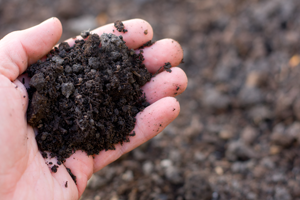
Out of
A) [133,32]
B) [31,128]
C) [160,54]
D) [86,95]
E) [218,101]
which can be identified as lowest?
[218,101]

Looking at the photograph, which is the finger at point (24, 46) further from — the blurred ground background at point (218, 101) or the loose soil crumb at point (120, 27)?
the blurred ground background at point (218, 101)

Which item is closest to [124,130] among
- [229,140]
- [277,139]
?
[229,140]

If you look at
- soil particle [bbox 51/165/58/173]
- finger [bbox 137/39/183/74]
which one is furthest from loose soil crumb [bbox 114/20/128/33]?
soil particle [bbox 51/165/58/173]

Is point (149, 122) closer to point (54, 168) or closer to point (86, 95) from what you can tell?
point (86, 95)

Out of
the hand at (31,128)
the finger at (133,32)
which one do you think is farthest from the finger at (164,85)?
the finger at (133,32)

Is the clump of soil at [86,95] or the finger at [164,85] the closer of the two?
the clump of soil at [86,95]

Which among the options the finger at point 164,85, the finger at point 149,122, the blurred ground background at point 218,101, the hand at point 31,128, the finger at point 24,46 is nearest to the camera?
the hand at point 31,128

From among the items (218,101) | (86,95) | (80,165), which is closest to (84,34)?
(86,95)
